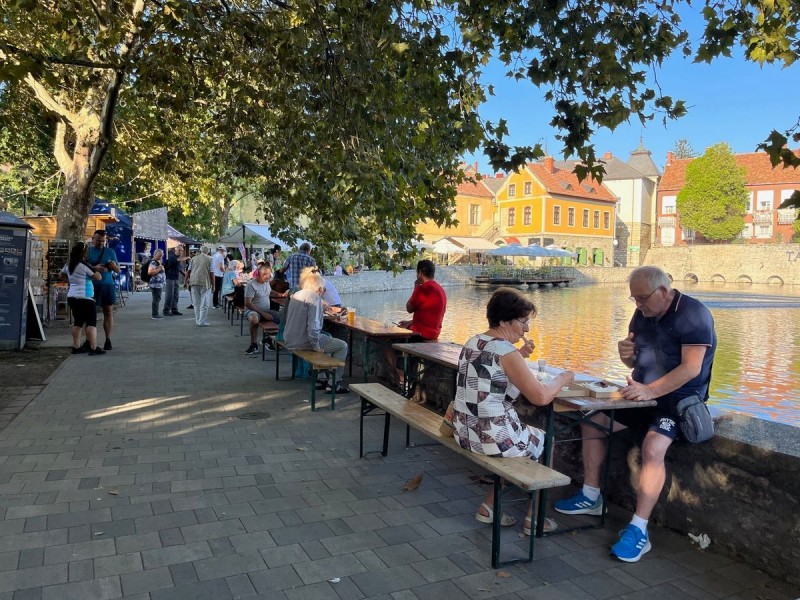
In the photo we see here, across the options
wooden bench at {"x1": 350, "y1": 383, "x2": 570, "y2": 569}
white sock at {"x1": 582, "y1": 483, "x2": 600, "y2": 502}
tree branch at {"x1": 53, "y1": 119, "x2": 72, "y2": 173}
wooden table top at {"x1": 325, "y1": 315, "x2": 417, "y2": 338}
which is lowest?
white sock at {"x1": 582, "y1": 483, "x2": 600, "y2": 502}

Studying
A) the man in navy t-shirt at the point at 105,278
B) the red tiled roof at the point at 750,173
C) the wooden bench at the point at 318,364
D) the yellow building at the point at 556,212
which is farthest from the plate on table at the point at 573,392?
the red tiled roof at the point at 750,173

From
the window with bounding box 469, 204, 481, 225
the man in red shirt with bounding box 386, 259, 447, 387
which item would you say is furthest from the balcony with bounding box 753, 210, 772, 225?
the man in red shirt with bounding box 386, 259, 447, 387

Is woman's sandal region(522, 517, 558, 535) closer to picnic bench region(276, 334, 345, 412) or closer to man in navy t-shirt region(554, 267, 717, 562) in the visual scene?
man in navy t-shirt region(554, 267, 717, 562)

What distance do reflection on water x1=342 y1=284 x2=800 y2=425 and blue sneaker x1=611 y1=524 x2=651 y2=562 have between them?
623 centimetres

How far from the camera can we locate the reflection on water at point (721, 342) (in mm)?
10109

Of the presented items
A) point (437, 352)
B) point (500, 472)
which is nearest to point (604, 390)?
point (500, 472)

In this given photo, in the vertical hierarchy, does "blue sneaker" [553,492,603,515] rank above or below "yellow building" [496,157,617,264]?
below

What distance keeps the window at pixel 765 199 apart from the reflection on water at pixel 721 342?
46.8m

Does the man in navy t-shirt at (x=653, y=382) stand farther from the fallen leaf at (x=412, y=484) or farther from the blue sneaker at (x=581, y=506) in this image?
the fallen leaf at (x=412, y=484)

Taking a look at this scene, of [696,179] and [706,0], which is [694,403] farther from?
[696,179]

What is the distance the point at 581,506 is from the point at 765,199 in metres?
77.8

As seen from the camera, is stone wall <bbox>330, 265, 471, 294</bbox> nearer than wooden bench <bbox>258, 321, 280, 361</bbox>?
No

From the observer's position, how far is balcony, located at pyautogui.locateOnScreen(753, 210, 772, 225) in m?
69.7

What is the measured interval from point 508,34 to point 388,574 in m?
4.88
